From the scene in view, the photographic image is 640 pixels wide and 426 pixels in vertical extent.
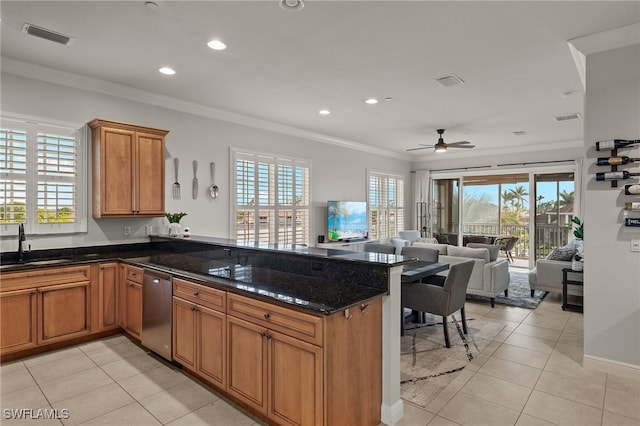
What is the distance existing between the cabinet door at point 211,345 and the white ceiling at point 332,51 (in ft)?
7.55

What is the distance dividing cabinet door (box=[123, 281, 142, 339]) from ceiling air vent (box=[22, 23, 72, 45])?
2339 millimetres

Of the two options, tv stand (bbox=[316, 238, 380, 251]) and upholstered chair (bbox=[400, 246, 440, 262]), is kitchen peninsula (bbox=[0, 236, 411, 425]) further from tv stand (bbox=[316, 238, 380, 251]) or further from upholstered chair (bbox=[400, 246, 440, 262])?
tv stand (bbox=[316, 238, 380, 251])

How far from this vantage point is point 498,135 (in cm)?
696

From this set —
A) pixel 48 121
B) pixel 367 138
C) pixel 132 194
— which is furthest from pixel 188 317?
pixel 367 138

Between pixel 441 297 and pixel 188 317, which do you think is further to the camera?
pixel 441 297

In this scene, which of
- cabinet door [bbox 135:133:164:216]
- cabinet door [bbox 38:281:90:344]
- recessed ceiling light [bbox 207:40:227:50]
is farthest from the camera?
cabinet door [bbox 135:133:164:216]

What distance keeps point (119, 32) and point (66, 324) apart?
9.34 feet

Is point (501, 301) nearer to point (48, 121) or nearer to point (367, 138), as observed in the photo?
point (367, 138)

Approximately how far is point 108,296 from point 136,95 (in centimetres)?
244

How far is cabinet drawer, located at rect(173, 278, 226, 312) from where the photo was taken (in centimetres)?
263

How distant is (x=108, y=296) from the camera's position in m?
3.88

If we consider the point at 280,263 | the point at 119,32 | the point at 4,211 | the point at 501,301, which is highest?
the point at 119,32

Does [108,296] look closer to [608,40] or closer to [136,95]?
[136,95]

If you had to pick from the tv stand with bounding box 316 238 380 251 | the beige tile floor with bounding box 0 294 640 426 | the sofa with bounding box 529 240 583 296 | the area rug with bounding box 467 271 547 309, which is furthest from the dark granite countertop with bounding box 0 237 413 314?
the sofa with bounding box 529 240 583 296
